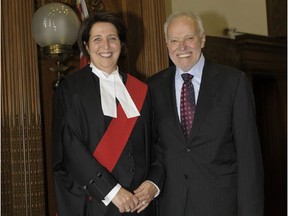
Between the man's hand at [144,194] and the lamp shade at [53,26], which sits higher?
the lamp shade at [53,26]

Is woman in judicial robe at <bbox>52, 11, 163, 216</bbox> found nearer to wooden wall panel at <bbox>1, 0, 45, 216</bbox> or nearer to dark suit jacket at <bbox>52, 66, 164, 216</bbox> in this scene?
dark suit jacket at <bbox>52, 66, 164, 216</bbox>

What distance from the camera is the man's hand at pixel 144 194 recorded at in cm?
259

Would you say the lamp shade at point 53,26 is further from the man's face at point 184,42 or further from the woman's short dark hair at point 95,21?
the man's face at point 184,42

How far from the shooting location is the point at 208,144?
2.73m

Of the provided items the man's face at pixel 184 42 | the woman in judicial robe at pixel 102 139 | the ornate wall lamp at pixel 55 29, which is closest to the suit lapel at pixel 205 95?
the man's face at pixel 184 42

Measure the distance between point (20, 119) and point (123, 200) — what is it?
141cm

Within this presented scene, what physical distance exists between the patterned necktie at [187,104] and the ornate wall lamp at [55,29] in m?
1.06

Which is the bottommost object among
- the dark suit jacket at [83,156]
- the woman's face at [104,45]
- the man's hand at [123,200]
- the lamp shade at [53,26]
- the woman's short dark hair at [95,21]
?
the man's hand at [123,200]

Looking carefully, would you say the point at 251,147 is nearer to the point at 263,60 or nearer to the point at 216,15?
the point at 216,15

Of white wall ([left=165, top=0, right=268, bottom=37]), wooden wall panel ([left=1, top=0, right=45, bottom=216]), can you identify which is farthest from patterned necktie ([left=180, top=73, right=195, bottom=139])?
white wall ([left=165, top=0, right=268, bottom=37])

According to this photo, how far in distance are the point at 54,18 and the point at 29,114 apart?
70cm

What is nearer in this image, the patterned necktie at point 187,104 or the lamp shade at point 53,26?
the patterned necktie at point 187,104

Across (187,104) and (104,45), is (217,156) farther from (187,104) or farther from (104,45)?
(104,45)

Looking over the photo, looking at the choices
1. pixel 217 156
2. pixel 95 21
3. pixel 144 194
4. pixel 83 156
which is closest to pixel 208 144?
pixel 217 156
